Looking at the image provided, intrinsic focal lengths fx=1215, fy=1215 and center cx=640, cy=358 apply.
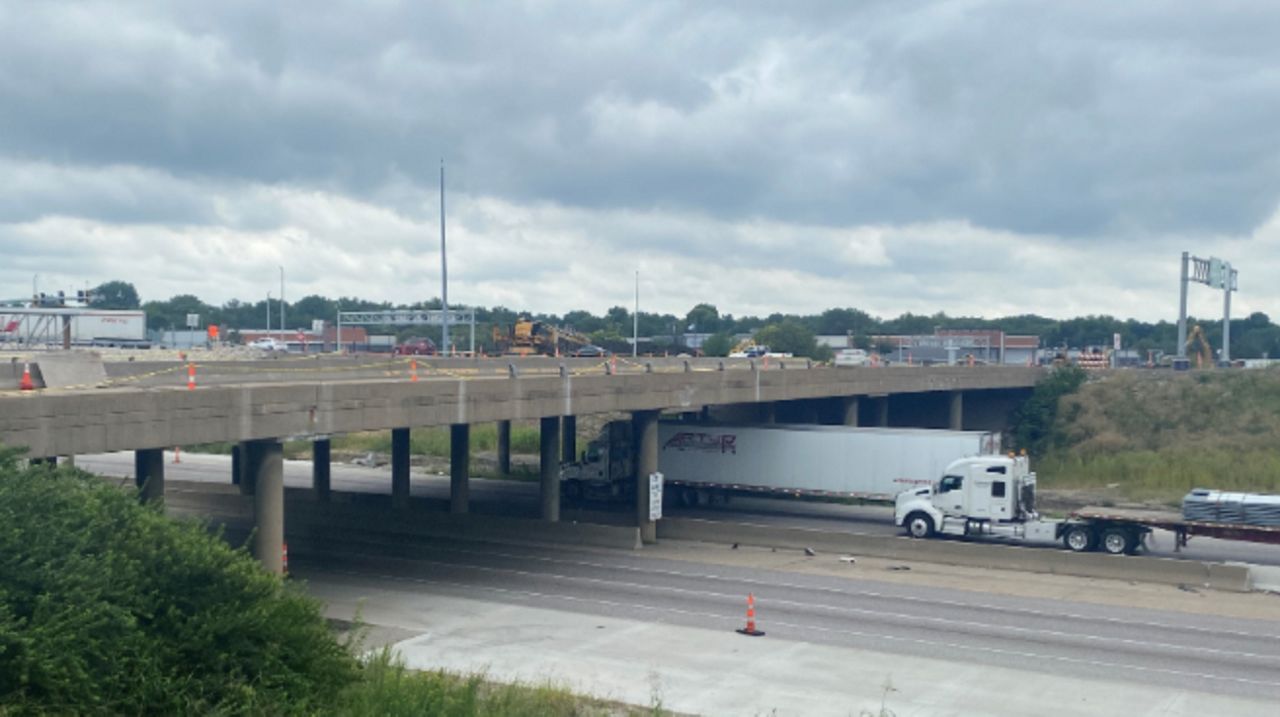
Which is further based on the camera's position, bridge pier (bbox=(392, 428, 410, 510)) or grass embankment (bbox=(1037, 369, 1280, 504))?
grass embankment (bbox=(1037, 369, 1280, 504))

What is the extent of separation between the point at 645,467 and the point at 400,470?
10.4 m

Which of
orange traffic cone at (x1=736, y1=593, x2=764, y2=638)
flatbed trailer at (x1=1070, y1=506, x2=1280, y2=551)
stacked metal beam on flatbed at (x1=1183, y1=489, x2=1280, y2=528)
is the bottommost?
orange traffic cone at (x1=736, y1=593, x2=764, y2=638)

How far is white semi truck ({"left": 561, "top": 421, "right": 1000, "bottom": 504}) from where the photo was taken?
44219 millimetres

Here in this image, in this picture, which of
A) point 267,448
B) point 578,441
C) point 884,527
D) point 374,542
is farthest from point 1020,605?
point 578,441

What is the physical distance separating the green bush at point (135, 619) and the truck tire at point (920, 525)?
92.5 ft

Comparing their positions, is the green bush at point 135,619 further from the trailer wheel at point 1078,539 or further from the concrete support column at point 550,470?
the trailer wheel at point 1078,539

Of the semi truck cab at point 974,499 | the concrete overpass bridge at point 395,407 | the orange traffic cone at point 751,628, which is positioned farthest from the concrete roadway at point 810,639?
the semi truck cab at point 974,499

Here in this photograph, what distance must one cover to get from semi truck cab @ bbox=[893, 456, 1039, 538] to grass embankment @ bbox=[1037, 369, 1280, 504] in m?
18.1

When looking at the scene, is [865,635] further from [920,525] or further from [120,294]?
[120,294]

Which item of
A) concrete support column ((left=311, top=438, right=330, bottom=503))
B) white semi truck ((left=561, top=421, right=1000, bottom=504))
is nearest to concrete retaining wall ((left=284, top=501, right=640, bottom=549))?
concrete support column ((left=311, top=438, right=330, bottom=503))

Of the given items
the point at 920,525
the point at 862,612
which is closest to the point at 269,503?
the point at 862,612

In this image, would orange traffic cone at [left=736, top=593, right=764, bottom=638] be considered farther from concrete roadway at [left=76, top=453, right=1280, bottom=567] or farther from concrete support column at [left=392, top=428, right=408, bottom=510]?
concrete support column at [left=392, top=428, right=408, bottom=510]

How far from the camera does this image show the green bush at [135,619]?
503 inches

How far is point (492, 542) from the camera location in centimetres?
4075
